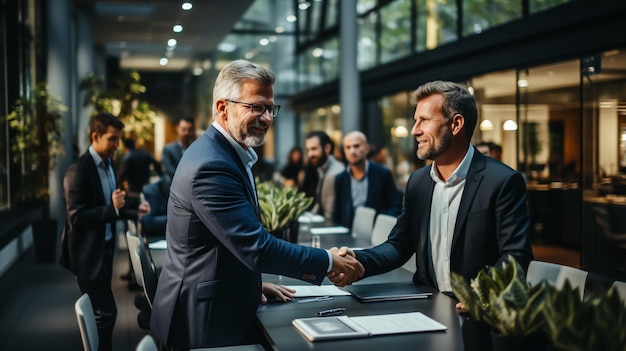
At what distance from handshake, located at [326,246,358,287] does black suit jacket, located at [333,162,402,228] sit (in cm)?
387

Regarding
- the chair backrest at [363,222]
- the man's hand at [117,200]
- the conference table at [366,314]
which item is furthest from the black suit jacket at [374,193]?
the conference table at [366,314]

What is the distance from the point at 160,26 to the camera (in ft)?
44.7

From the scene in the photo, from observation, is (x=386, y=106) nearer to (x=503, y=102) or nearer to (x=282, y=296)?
(x=503, y=102)

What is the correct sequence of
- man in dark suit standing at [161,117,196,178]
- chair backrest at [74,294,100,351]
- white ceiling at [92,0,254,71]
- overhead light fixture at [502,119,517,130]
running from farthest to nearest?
white ceiling at [92,0,254,71] < overhead light fixture at [502,119,517,130] < man in dark suit standing at [161,117,196,178] < chair backrest at [74,294,100,351]

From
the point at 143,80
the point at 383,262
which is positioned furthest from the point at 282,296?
the point at 143,80

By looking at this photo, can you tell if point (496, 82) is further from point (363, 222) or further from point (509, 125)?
point (363, 222)

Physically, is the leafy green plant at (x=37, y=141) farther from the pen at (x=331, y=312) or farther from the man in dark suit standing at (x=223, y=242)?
the pen at (x=331, y=312)

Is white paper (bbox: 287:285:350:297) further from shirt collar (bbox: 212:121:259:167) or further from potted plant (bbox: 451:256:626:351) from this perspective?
potted plant (bbox: 451:256:626:351)

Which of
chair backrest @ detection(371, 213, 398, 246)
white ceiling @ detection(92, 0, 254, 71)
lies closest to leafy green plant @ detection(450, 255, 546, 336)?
chair backrest @ detection(371, 213, 398, 246)

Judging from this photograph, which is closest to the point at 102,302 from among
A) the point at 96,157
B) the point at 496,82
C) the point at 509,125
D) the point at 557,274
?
the point at 96,157

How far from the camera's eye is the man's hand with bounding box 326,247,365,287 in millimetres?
2602

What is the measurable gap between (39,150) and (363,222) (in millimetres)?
4944

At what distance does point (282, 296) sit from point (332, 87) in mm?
13356

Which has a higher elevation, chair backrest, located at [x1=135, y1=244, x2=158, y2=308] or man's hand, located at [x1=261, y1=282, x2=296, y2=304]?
man's hand, located at [x1=261, y1=282, x2=296, y2=304]
